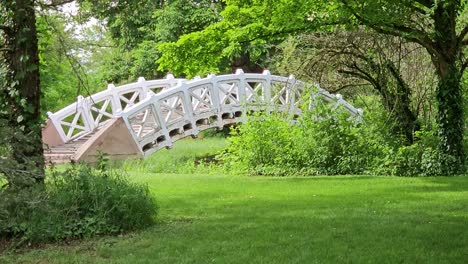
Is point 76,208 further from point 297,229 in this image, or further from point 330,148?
point 330,148

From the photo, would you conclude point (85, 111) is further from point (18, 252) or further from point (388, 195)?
point (18, 252)

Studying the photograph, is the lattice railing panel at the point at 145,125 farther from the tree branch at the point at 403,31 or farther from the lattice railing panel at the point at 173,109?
the tree branch at the point at 403,31

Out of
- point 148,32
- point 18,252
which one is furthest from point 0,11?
point 148,32

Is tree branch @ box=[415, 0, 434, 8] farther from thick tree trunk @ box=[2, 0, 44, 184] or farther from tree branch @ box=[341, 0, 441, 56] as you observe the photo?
thick tree trunk @ box=[2, 0, 44, 184]

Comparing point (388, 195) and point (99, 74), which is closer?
point (388, 195)

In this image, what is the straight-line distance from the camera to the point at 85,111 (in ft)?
65.2

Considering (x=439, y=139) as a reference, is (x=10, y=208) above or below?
below

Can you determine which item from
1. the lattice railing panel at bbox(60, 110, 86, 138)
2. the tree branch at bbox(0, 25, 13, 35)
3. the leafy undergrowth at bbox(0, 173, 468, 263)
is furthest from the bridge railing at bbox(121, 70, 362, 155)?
the tree branch at bbox(0, 25, 13, 35)

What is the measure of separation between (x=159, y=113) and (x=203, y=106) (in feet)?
11.3

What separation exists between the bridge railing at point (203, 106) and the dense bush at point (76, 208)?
419 inches

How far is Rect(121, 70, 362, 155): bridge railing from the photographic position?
18641 millimetres

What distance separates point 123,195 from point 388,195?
4691 millimetres

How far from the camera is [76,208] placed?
6633 mm

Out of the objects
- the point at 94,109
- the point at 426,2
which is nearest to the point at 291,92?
the point at 94,109
